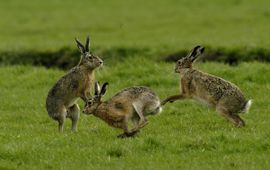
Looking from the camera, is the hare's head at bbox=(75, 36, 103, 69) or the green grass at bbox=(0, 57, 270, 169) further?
the hare's head at bbox=(75, 36, 103, 69)

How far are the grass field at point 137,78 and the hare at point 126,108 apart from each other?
0.27 meters

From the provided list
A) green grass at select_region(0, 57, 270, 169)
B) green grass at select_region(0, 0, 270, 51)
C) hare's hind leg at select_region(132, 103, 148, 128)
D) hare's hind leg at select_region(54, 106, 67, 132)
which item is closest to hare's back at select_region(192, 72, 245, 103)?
green grass at select_region(0, 57, 270, 169)

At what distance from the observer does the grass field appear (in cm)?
1148

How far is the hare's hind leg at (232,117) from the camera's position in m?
13.4

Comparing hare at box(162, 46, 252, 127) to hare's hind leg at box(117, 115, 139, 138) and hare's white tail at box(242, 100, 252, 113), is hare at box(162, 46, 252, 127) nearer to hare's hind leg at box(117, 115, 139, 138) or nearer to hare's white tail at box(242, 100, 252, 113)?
hare's white tail at box(242, 100, 252, 113)

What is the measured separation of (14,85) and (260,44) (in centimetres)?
758

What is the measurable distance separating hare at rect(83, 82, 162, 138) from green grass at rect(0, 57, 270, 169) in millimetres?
272

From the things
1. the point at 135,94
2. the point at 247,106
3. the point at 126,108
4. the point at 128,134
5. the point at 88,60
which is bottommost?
the point at 128,134

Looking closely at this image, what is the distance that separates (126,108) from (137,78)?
6.51 m

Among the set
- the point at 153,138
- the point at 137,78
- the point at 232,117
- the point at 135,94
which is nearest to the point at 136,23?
the point at 137,78

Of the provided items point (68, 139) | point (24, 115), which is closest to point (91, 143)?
point (68, 139)

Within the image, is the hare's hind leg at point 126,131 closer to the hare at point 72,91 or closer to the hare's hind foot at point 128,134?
the hare's hind foot at point 128,134

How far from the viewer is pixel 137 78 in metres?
19.4

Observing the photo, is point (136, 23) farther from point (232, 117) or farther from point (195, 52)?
point (232, 117)
